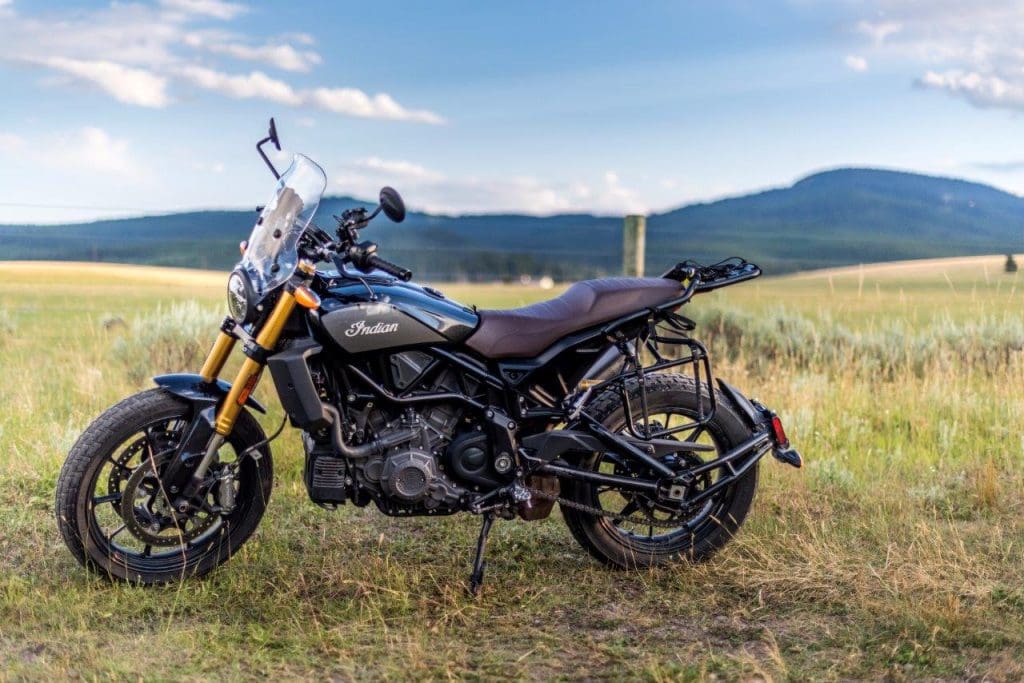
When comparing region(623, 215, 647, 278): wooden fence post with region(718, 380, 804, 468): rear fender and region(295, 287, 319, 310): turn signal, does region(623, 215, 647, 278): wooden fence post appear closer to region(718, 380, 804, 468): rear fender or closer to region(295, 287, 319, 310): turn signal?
region(718, 380, 804, 468): rear fender

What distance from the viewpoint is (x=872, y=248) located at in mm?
12203

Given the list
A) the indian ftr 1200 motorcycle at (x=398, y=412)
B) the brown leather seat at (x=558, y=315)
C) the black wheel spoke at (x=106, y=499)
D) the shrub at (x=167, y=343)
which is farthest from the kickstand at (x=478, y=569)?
the shrub at (x=167, y=343)

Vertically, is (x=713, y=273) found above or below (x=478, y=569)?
above

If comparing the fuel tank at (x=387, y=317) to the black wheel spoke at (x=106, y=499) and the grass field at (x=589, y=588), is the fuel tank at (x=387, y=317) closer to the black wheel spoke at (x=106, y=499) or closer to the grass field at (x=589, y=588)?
the grass field at (x=589, y=588)

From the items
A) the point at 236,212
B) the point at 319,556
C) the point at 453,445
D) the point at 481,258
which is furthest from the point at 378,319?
the point at 236,212

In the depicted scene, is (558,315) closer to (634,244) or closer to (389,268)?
(389,268)

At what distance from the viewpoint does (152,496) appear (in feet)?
13.3

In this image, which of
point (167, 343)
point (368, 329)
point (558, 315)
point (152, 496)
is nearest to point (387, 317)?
point (368, 329)

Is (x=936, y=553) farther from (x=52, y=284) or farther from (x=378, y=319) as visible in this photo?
(x=52, y=284)

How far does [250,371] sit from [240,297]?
0.30m

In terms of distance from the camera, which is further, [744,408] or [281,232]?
[744,408]

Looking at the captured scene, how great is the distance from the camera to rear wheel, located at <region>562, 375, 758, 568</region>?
4.24 metres

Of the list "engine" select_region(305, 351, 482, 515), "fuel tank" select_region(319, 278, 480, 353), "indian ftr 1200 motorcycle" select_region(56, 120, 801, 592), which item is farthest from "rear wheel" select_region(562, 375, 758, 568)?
"fuel tank" select_region(319, 278, 480, 353)

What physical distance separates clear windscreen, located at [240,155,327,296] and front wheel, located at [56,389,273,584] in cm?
64
